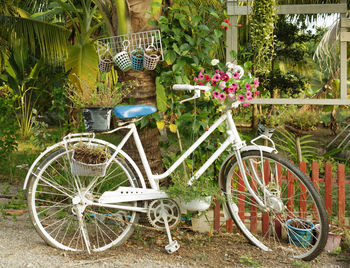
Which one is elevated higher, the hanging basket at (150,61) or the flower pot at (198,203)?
the hanging basket at (150,61)

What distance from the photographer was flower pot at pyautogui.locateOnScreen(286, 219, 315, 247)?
11.8ft

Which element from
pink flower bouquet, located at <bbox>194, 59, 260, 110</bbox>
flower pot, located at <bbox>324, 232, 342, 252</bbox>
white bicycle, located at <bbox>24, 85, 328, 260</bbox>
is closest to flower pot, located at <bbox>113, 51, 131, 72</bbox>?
white bicycle, located at <bbox>24, 85, 328, 260</bbox>

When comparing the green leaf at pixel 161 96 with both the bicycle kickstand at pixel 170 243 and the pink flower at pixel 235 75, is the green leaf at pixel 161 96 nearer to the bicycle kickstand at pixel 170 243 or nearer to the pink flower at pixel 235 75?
the pink flower at pixel 235 75

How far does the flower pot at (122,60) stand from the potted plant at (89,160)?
2.61 ft

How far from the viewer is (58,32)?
845 centimetres

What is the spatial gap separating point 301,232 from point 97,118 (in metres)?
2.00

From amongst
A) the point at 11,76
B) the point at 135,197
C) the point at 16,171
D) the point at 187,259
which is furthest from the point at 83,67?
the point at 11,76

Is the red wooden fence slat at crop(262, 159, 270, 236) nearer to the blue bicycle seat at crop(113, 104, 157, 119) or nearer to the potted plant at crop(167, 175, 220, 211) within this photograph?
the potted plant at crop(167, 175, 220, 211)

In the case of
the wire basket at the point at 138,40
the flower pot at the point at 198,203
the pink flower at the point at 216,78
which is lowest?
the flower pot at the point at 198,203

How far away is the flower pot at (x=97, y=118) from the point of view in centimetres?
336

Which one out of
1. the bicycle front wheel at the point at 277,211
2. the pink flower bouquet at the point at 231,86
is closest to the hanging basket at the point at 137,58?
the pink flower bouquet at the point at 231,86

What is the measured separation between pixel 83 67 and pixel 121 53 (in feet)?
10.8

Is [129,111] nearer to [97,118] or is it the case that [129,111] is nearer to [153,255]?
[97,118]

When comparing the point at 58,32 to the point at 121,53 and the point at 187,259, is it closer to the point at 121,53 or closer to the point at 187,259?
the point at 121,53
